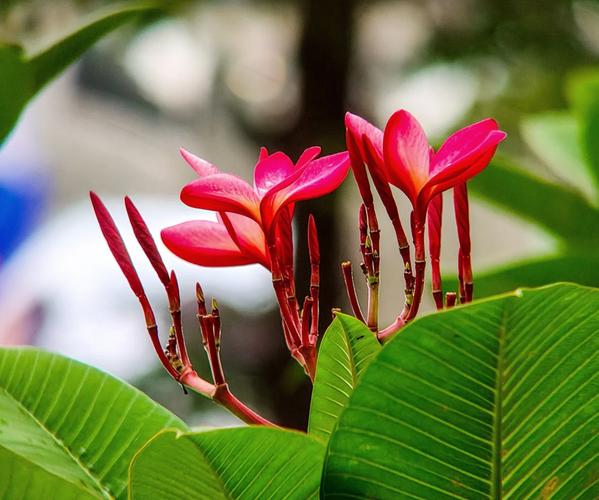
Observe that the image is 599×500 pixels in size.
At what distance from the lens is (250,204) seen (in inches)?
14.6

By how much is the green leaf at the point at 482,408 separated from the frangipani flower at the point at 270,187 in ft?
0.37

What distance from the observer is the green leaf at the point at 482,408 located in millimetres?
274

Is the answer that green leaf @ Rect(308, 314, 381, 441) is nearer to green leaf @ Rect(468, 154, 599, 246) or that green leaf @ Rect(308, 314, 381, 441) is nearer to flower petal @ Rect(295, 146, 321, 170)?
flower petal @ Rect(295, 146, 321, 170)

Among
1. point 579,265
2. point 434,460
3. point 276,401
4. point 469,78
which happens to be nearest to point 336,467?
point 434,460

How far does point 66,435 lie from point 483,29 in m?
2.46

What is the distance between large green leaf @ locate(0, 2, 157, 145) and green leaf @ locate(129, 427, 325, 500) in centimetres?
34

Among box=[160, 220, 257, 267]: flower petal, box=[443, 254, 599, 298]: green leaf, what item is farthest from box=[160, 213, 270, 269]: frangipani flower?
box=[443, 254, 599, 298]: green leaf

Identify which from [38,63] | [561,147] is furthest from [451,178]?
[561,147]

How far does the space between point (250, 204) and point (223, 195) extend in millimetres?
15

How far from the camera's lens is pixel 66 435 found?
39cm

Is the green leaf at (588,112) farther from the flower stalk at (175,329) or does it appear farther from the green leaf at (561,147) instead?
the flower stalk at (175,329)

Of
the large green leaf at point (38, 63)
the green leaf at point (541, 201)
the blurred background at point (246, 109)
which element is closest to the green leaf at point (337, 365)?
the large green leaf at point (38, 63)

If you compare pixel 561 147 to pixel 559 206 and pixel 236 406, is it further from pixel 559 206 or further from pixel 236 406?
pixel 236 406

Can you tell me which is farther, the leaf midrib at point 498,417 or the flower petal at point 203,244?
the flower petal at point 203,244
